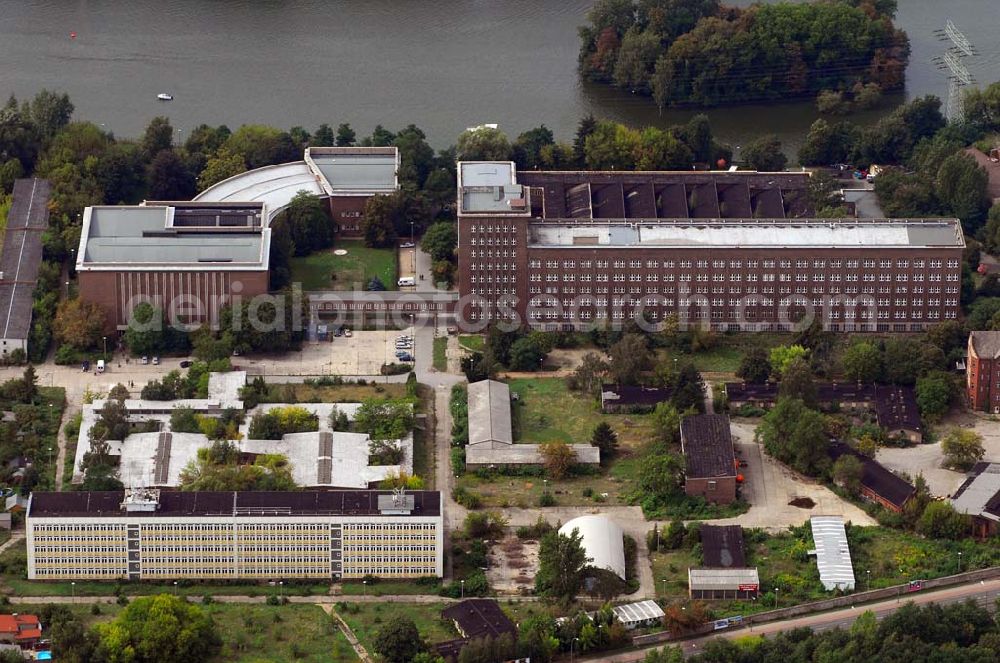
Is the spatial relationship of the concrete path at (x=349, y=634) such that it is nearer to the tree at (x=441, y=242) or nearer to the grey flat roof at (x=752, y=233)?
the grey flat roof at (x=752, y=233)

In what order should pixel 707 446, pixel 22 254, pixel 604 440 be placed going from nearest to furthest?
pixel 707 446 → pixel 604 440 → pixel 22 254

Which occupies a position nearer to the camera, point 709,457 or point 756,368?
point 709,457

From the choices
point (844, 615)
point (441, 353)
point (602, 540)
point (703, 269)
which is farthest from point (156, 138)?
point (844, 615)

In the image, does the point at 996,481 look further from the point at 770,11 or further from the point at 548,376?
the point at 770,11

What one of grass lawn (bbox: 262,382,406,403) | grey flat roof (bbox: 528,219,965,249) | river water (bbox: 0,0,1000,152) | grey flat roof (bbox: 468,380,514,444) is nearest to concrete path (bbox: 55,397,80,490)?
grass lawn (bbox: 262,382,406,403)

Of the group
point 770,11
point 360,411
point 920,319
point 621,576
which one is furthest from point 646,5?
point 621,576

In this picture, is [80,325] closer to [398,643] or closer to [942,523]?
[398,643]
